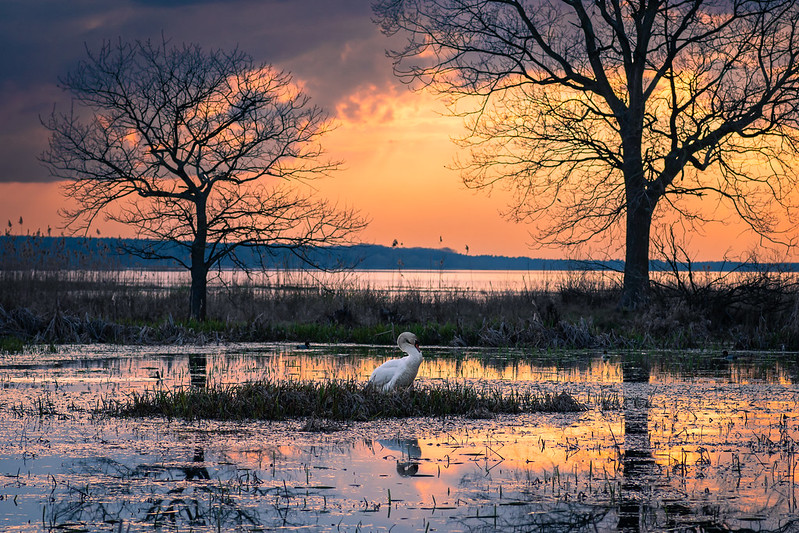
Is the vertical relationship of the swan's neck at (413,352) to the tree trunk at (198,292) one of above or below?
below

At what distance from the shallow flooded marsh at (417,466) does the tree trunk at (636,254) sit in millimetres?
11174

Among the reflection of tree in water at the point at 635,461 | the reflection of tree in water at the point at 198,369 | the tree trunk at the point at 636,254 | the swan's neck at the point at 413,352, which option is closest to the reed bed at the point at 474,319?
the tree trunk at the point at 636,254

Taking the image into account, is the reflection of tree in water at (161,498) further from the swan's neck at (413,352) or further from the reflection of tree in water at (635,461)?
the swan's neck at (413,352)

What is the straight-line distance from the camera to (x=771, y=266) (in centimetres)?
2264

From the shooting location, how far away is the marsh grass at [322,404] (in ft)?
35.1

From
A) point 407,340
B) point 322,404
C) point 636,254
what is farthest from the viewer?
point 636,254

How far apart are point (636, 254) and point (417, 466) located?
63.5 ft

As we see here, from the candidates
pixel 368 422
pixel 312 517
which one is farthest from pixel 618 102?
pixel 312 517

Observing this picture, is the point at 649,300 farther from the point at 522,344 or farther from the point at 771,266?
the point at 522,344

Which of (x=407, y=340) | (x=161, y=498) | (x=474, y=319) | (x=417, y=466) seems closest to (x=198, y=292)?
(x=474, y=319)

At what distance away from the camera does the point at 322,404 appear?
427 inches

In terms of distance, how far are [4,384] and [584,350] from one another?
12379 mm

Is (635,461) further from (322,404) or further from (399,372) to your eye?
(399,372)

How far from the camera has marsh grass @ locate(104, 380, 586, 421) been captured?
10695 mm
